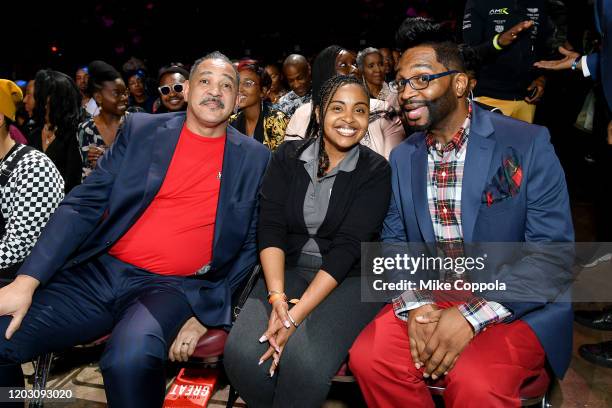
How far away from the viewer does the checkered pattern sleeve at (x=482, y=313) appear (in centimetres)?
211

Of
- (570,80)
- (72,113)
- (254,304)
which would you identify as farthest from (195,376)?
(570,80)

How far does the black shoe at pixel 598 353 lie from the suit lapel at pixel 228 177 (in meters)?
2.40

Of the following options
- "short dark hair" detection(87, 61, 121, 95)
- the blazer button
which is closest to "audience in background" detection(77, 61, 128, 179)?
"short dark hair" detection(87, 61, 121, 95)

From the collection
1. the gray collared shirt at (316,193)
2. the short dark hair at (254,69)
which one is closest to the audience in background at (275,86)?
the short dark hair at (254,69)

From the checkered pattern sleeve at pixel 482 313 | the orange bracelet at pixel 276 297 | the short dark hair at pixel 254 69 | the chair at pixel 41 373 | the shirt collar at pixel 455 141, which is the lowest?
the chair at pixel 41 373

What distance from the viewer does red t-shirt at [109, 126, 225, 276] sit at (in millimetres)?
2744

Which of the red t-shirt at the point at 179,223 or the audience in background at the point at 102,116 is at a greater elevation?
the audience in background at the point at 102,116

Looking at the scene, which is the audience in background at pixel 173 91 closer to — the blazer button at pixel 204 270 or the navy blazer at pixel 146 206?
the navy blazer at pixel 146 206

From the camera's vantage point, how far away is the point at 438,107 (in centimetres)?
246

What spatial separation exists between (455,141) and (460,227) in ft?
1.38

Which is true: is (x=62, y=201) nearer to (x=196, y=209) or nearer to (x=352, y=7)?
(x=196, y=209)

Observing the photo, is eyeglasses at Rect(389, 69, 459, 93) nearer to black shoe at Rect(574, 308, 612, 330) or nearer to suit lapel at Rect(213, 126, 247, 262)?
suit lapel at Rect(213, 126, 247, 262)

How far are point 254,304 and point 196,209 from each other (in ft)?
2.16

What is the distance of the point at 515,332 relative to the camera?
2104 millimetres
